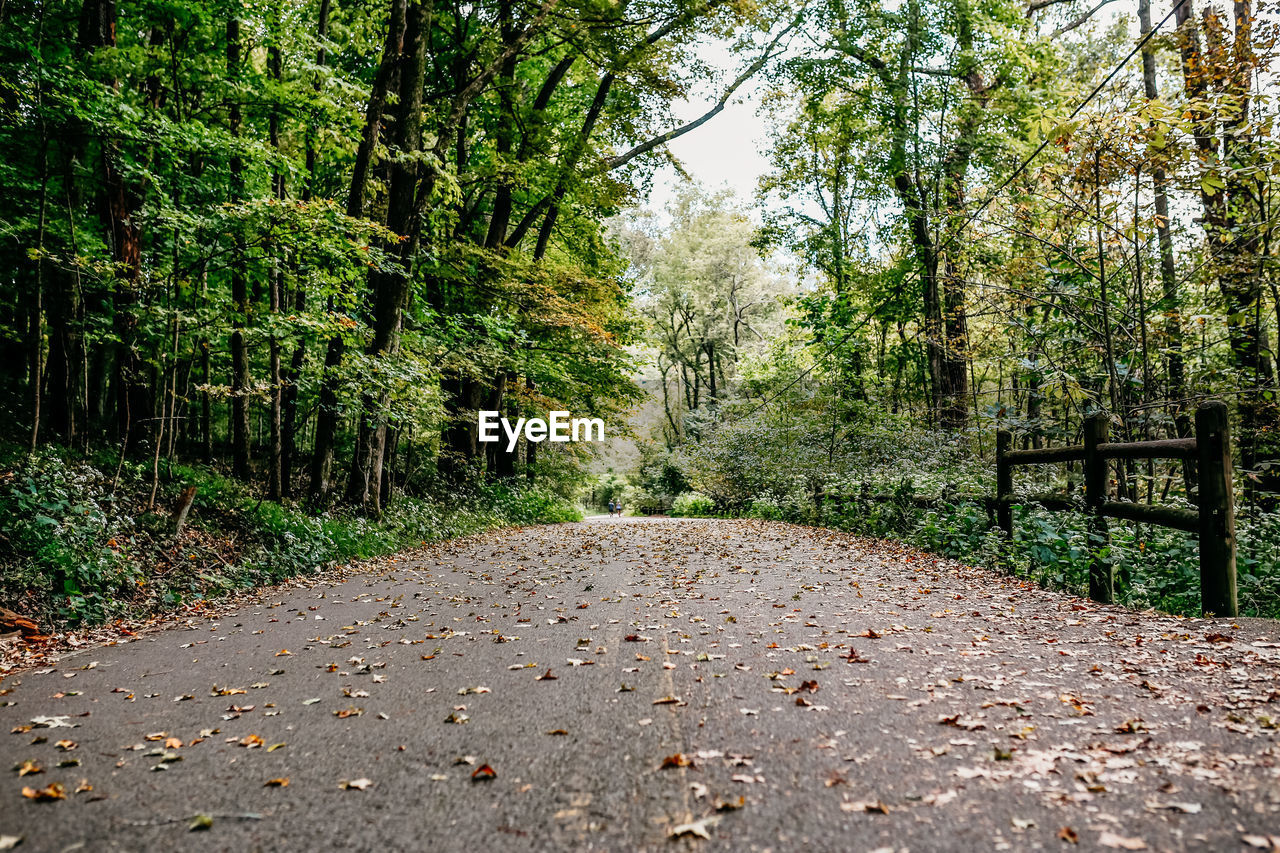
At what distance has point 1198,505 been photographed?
17.4 feet

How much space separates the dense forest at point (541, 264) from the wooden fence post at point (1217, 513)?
2.47ft

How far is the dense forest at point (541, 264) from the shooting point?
282 inches

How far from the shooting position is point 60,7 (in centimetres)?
879

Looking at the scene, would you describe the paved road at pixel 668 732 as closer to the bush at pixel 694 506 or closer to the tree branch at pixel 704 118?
the tree branch at pixel 704 118

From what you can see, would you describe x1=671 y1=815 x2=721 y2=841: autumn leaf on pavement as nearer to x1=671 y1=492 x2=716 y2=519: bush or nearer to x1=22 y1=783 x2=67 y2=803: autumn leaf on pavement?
x1=22 y1=783 x2=67 y2=803: autumn leaf on pavement

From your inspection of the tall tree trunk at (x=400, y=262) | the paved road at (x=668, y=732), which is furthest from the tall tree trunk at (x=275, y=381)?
the paved road at (x=668, y=732)

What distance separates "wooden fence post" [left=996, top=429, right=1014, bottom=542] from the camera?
8375 millimetres

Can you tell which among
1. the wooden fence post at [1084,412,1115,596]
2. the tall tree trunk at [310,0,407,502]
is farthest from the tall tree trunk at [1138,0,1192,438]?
the tall tree trunk at [310,0,407,502]

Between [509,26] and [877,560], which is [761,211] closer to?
[509,26]

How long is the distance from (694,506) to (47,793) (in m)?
26.7

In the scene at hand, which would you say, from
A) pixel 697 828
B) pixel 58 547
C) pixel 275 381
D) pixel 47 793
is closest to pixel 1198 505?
pixel 697 828

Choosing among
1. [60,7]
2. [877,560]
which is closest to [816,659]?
[877,560]

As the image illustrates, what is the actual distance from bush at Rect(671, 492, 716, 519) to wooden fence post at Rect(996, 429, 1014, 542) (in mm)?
17905

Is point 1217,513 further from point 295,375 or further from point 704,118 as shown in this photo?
point 704,118
